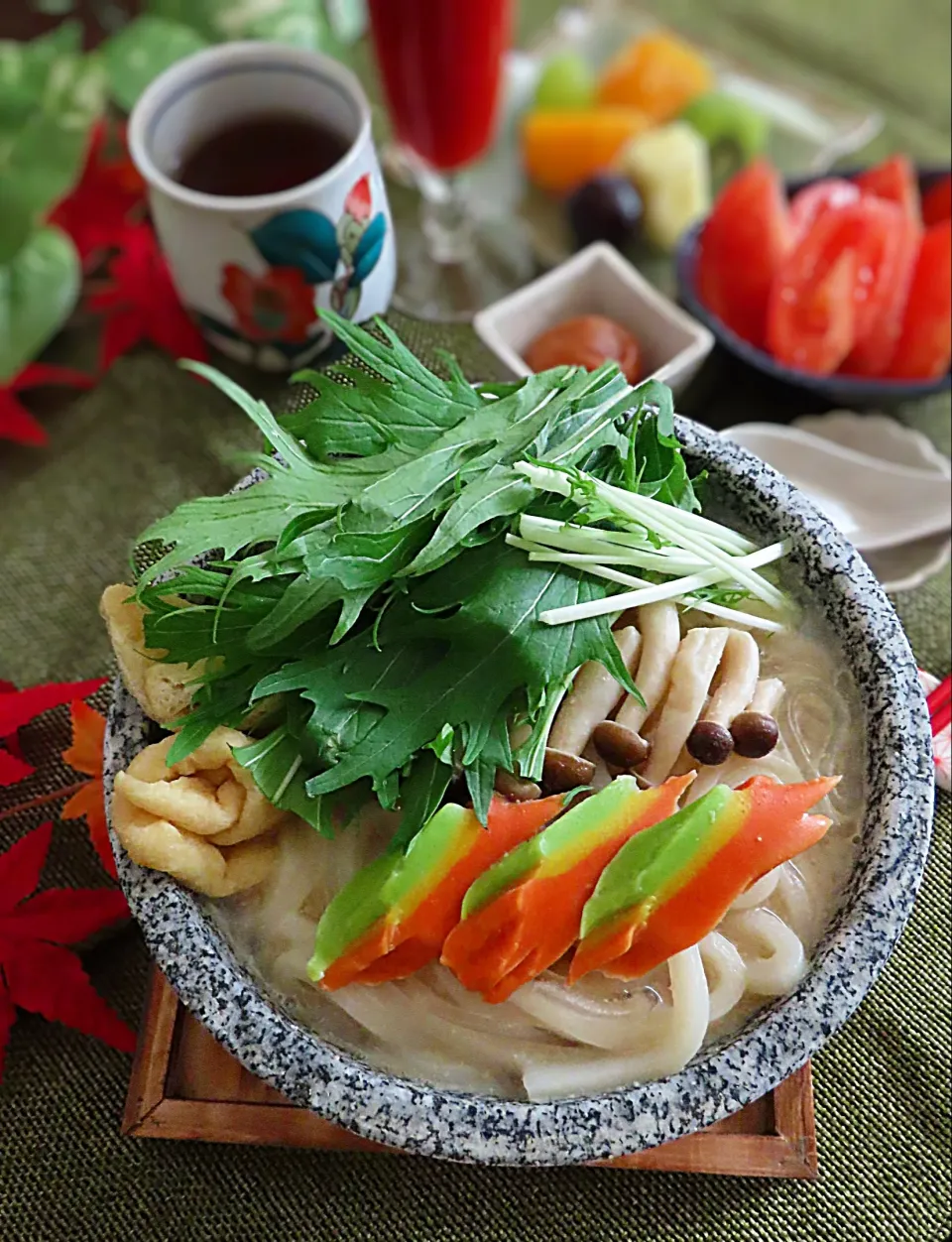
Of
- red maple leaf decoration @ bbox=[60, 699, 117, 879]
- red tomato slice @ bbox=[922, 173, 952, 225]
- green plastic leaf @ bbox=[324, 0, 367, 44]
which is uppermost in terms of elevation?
green plastic leaf @ bbox=[324, 0, 367, 44]

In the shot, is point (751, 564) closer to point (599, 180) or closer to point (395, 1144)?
point (395, 1144)

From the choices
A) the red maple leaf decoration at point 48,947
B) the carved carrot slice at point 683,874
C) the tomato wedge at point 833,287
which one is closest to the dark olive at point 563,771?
the carved carrot slice at point 683,874

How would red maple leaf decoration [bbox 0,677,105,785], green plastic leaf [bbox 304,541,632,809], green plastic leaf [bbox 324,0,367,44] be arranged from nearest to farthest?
green plastic leaf [bbox 304,541,632,809] < red maple leaf decoration [bbox 0,677,105,785] < green plastic leaf [bbox 324,0,367,44]

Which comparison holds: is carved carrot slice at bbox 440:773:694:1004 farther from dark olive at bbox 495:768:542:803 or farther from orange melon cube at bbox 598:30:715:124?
orange melon cube at bbox 598:30:715:124

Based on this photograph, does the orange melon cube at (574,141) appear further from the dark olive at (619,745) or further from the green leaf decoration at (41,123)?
the dark olive at (619,745)

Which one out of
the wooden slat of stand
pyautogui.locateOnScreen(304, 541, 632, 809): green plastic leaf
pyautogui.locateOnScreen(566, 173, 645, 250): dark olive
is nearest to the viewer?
pyautogui.locateOnScreen(304, 541, 632, 809): green plastic leaf

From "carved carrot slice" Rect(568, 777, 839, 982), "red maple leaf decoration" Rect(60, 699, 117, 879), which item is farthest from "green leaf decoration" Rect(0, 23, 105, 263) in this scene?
"carved carrot slice" Rect(568, 777, 839, 982)
